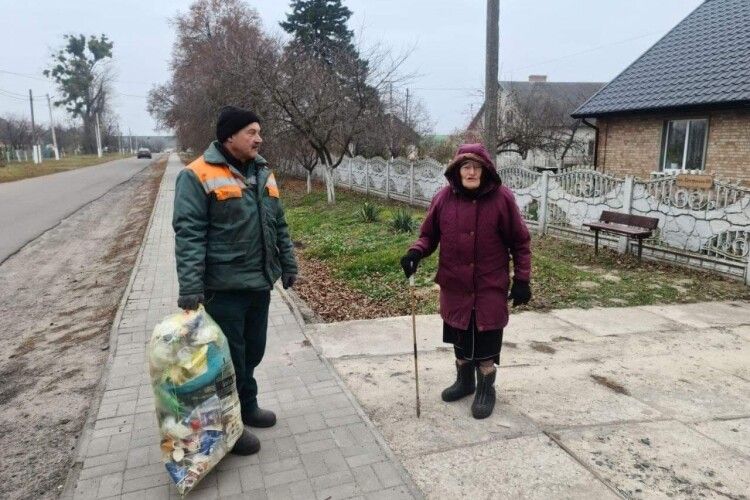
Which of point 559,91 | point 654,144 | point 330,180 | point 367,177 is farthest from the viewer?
point 559,91

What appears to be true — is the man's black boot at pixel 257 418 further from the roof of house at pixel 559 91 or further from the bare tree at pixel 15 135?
the bare tree at pixel 15 135

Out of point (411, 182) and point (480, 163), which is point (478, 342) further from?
point (411, 182)

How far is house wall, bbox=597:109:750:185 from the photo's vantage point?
11.9 m

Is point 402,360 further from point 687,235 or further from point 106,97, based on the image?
point 106,97

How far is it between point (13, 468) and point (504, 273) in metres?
3.14

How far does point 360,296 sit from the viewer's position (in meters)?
6.86

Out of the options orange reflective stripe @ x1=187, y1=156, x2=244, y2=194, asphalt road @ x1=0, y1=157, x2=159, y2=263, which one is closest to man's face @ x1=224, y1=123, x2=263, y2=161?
orange reflective stripe @ x1=187, y1=156, x2=244, y2=194

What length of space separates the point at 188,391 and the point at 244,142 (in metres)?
1.31

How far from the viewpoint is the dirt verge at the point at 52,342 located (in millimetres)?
3393

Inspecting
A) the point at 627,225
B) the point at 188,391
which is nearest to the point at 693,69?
the point at 627,225

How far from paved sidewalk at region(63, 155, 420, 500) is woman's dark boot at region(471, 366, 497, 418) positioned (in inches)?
28.1

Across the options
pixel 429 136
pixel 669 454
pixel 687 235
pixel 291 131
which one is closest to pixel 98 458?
pixel 669 454

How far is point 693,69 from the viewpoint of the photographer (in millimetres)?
13328

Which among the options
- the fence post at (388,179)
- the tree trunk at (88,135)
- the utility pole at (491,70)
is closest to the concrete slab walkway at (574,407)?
the utility pole at (491,70)
